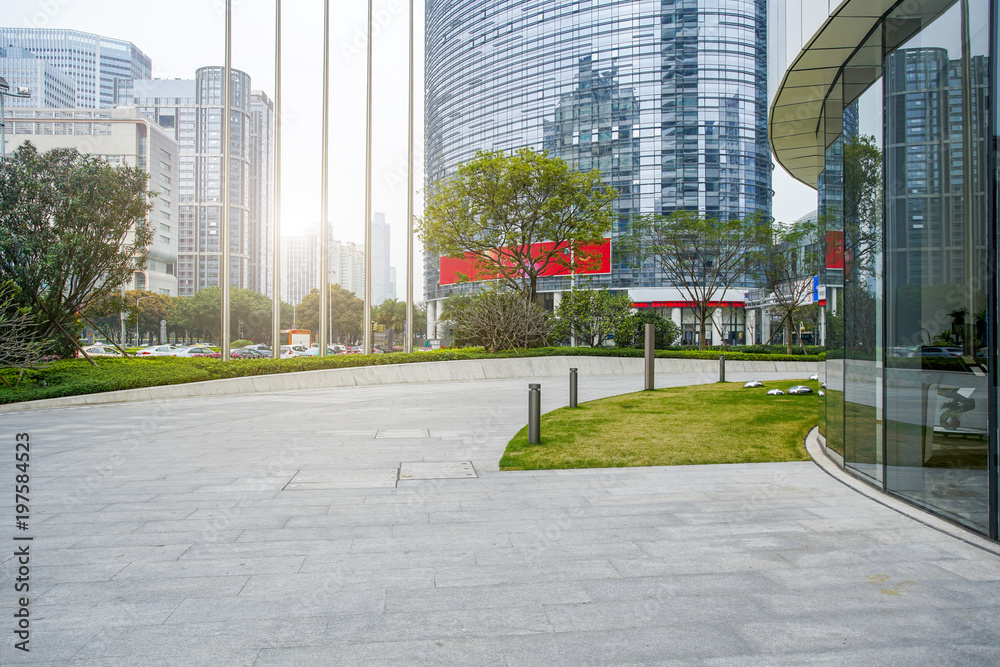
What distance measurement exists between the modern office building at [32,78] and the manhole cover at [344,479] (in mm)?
118768

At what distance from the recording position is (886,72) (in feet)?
19.6

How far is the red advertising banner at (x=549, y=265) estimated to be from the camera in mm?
30984

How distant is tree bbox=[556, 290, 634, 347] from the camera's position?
102 ft

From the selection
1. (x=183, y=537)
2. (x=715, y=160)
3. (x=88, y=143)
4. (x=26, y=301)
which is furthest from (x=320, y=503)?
(x=88, y=143)

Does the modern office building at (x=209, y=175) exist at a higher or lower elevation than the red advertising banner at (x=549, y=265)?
higher

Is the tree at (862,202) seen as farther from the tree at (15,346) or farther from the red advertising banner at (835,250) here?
the tree at (15,346)

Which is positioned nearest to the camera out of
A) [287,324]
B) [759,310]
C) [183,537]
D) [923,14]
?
[183,537]

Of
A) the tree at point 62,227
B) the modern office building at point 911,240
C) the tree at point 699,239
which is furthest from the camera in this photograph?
the tree at point 699,239

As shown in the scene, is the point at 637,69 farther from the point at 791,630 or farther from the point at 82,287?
the point at 791,630

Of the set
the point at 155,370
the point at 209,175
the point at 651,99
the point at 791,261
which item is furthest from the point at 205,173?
the point at 791,261

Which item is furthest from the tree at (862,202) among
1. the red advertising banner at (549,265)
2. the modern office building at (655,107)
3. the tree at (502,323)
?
the modern office building at (655,107)

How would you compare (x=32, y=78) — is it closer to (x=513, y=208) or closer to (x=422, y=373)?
(x=513, y=208)

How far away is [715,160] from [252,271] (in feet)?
291

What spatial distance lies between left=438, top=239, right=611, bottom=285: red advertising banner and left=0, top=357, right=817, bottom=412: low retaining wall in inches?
241
